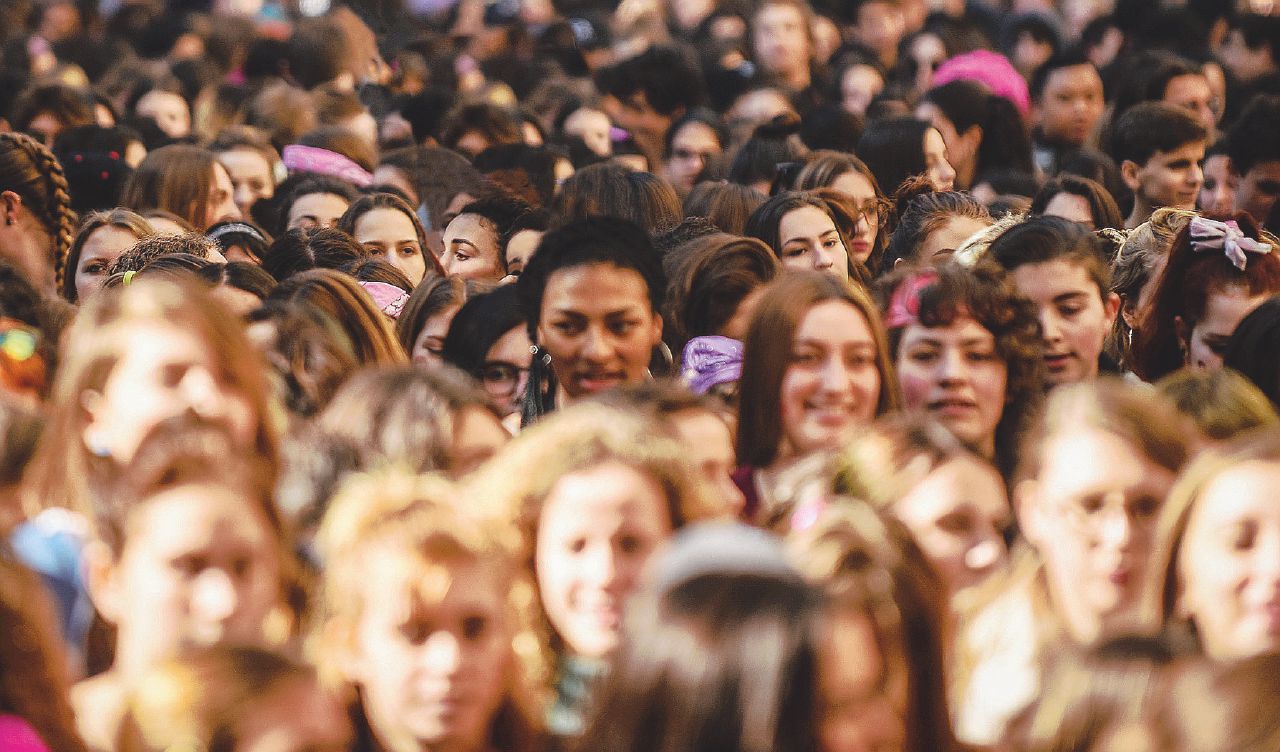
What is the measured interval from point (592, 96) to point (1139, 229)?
5.30m

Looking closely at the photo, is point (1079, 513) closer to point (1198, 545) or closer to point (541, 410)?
point (1198, 545)

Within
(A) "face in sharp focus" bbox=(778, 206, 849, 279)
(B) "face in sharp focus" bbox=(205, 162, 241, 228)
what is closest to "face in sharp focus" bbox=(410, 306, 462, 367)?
(A) "face in sharp focus" bbox=(778, 206, 849, 279)

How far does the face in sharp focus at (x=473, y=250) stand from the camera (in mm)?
7621

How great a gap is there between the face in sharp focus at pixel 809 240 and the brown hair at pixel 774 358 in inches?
69.0

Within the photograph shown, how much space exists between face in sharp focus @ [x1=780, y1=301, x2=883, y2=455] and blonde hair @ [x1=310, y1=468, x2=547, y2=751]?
1351 mm

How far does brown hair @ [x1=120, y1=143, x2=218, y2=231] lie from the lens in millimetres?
8406

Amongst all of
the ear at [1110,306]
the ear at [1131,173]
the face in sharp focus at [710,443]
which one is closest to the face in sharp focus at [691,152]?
the ear at [1131,173]

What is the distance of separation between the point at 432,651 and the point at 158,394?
114cm

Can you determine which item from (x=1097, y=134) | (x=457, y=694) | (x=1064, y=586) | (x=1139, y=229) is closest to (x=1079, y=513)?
(x=1064, y=586)

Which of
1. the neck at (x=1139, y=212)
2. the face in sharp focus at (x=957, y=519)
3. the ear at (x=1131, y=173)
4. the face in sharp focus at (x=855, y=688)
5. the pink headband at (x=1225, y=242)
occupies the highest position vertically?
the face in sharp focus at (x=855, y=688)

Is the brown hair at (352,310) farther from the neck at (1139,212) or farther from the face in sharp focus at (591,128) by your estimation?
the face in sharp focus at (591,128)

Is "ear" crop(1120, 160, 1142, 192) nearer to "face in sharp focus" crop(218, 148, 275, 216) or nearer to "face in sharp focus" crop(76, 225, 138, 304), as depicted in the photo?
"face in sharp focus" crop(218, 148, 275, 216)

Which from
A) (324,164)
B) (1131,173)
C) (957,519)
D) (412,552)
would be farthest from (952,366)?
(324,164)

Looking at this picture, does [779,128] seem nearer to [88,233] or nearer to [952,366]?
[88,233]
